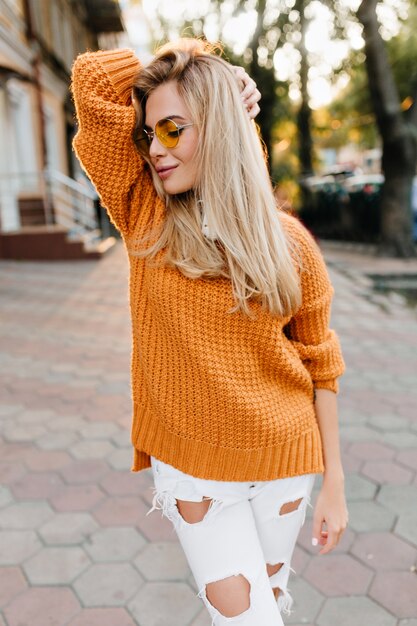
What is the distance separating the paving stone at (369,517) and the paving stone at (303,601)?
476 mm

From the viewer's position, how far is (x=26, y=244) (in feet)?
37.1

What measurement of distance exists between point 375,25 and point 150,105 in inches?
430

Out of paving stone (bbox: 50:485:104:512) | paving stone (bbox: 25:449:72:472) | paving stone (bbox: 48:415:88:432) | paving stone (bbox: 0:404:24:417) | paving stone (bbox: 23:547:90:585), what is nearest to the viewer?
paving stone (bbox: 23:547:90:585)

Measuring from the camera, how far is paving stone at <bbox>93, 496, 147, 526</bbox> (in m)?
2.68

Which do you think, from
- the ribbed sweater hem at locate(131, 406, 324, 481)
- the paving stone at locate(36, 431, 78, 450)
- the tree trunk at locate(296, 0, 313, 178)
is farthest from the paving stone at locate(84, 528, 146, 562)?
the tree trunk at locate(296, 0, 313, 178)

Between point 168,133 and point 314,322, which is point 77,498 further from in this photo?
point 168,133

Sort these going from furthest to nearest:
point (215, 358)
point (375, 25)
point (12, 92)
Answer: point (12, 92), point (375, 25), point (215, 358)

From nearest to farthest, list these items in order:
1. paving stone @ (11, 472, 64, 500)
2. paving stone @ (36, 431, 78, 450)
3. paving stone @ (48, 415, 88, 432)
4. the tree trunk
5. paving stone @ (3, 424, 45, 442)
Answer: paving stone @ (11, 472, 64, 500) → paving stone @ (36, 431, 78, 450) → paving stone @ (3, 424, 45, 442) → paving stone @ (48, 415, 88, 432) → the tree trunk

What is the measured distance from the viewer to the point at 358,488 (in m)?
2.98

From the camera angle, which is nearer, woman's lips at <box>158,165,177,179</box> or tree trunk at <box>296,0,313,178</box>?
woman's lips at <box>158,165,177,179</box>

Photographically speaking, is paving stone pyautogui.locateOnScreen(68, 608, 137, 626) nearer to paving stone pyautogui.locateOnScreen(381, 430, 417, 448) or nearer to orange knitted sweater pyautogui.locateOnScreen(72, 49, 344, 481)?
orange knitted sweater pyautogui.locateOnScreen(72, 49, 344, 481)

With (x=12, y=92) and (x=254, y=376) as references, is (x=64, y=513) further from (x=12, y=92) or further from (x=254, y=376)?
(x=12, y=92)

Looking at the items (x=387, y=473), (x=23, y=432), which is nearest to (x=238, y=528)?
(x=387, y=473)

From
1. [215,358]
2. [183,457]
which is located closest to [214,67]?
[215,358]
